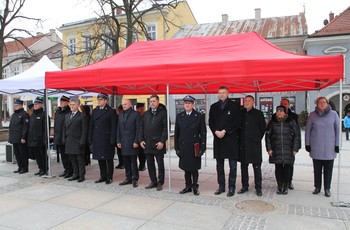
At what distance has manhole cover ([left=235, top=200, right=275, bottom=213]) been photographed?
4.89 metres

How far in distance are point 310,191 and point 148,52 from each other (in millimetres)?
4208

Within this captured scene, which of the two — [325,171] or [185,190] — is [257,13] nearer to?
[325,171]

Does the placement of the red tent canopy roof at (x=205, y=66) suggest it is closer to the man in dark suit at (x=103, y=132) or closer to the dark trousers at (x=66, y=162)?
the man in dark suit at (x=103, y=132)

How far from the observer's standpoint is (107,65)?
6.34 meters

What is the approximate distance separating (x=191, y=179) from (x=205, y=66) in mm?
2162

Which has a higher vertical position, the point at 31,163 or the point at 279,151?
the point at 279,151

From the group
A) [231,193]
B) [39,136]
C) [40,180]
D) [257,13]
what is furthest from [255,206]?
[257,13]

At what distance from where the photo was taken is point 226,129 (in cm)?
560

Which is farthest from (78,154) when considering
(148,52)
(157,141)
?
(148,52)

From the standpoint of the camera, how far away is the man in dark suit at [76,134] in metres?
6.77

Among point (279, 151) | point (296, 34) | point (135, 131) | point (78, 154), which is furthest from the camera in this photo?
point (296, 34)

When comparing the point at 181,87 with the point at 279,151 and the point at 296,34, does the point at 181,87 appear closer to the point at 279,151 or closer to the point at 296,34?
the point at 279,151

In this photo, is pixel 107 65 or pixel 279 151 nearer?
pixel 279 151

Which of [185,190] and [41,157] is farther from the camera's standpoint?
[41,157]
